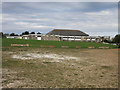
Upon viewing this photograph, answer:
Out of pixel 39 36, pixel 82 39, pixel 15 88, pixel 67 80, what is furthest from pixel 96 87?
pixel 82 39

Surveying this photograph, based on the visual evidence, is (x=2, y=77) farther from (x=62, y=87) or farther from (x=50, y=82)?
(x=62, y=87)

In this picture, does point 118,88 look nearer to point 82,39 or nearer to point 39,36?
point 39,36

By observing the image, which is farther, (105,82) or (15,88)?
(105,82)

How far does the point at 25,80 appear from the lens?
655cm

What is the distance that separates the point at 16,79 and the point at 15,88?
1.13m

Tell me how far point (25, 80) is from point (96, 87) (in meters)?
3.09

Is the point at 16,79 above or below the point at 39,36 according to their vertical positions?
below

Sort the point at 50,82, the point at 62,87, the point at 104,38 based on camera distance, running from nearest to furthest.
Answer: the point at 62,87 → the point at 50,82 → the point at 104,38

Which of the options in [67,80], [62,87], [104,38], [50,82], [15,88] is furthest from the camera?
[104,38]

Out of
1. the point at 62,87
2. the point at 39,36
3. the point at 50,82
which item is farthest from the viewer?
the point at 39,36

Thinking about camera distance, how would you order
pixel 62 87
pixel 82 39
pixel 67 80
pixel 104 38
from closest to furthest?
pixel 62 87
pixel 67 80
pixel 82 39
pixel 104 38

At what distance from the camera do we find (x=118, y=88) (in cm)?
632

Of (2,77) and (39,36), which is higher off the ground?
(39,36)

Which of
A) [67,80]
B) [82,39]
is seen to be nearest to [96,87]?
[67,80]
